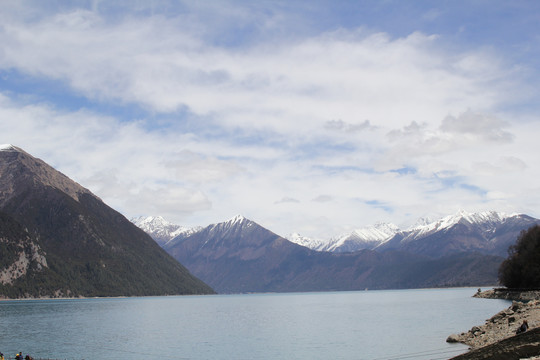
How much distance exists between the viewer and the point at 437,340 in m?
77.3

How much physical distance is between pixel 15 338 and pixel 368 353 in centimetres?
6870

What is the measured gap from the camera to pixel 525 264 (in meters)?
158

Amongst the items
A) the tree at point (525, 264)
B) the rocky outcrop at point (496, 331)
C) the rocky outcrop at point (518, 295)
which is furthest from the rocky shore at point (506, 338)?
the tree at point (525, 264)

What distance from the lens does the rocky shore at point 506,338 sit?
41.9m

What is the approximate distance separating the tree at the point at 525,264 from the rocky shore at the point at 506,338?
65.4 metres

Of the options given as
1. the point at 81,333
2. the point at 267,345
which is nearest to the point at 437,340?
the point at 267,345

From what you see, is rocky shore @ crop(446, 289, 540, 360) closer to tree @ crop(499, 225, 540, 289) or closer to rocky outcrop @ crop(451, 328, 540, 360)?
rocky outcrop @ crop(451, 328, 540, 360)

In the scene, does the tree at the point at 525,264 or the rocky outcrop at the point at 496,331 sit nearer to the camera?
the rocky outcrop at the point at 496,331

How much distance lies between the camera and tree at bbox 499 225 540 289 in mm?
151625

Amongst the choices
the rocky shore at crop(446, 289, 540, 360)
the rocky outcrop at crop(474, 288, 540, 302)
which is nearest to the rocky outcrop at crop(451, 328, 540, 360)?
the rocky shore at crop(446, 289, 540, 360)

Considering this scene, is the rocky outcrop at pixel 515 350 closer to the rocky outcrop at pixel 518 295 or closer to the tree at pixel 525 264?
the rocky outcrop at pixel 518 295

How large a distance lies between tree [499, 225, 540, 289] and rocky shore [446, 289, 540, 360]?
65.4m

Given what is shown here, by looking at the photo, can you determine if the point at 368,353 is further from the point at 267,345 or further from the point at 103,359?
the point at 103,359

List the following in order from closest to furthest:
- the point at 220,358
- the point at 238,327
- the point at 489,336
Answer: the point at 489,336
the point at 220,358
the point at 238,327
